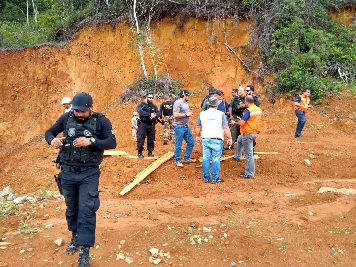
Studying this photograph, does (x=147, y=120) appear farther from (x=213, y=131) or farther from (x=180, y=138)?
(x=213, y=131)

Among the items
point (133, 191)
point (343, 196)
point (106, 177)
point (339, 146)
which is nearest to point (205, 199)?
point (133, 191)

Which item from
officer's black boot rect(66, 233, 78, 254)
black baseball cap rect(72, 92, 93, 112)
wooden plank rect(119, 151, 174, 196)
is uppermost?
black baseball cap rect(72, 92, 93, 112)

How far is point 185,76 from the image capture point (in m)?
18.3

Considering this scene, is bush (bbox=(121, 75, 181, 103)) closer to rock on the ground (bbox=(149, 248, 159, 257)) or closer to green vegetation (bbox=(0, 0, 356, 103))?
green vegetation (bbox=(0, 0, 356, 103))

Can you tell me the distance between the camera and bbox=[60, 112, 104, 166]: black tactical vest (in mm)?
5016

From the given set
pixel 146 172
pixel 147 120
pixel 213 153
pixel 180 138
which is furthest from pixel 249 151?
pixel 147 120

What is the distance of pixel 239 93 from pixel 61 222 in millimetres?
5298

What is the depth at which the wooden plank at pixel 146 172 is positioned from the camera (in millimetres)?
8359

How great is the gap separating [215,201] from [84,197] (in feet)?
9.57

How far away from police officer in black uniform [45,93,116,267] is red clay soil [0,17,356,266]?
55 cm

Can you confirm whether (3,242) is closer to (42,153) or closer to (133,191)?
(133,191)

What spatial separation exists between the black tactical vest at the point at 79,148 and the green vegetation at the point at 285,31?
1146cm

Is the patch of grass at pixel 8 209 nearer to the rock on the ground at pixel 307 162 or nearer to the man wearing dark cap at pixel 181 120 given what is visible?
the man wearing dark cap at pixel 181 120

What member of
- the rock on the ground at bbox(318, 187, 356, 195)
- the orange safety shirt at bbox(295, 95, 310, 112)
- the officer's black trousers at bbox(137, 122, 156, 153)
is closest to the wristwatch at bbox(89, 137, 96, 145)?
the rock on the ground at bbox(318, 187, 356, 195)
